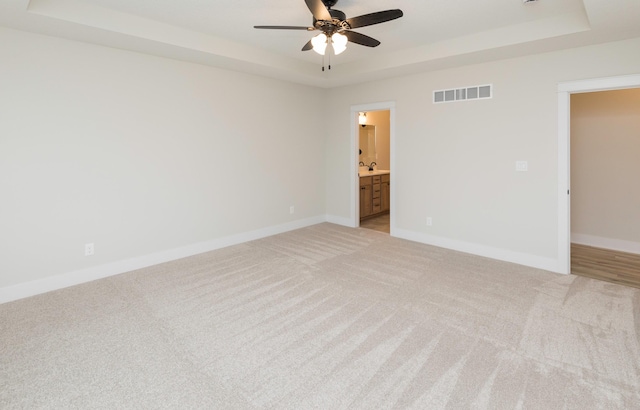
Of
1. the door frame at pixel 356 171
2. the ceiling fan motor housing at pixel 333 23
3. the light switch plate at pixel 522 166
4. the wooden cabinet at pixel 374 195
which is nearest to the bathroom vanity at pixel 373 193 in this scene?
the wooden cabinet at pixel 374 195

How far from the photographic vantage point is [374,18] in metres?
2.65

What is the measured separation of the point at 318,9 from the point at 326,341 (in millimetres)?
2482

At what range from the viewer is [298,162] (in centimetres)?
589

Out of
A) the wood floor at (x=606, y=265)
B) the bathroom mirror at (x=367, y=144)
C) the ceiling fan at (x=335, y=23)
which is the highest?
the ceiling fan at (x=335, y=23)

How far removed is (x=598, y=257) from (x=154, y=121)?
5875 millimetres

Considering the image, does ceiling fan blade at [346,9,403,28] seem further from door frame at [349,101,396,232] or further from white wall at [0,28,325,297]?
door frame at [349,101,396,232]

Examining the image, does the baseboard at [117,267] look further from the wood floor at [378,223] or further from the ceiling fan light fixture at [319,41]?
the ceiling fan light fixture at [319,41]

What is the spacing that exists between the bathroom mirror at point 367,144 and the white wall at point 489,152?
183 centimetres

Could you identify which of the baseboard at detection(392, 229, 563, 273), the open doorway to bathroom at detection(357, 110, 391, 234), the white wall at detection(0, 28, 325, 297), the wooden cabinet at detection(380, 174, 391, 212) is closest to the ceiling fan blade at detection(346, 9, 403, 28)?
the white wall at detection(0, 28, 325, 297)

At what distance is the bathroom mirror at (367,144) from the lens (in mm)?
7426

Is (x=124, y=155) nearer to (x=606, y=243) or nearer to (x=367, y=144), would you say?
(x=367, y=144)

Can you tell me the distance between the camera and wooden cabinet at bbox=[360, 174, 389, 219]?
656cm

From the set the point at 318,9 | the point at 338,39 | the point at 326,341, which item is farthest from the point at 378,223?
the point at 318,9

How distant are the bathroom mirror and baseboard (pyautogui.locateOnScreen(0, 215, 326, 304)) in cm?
290
